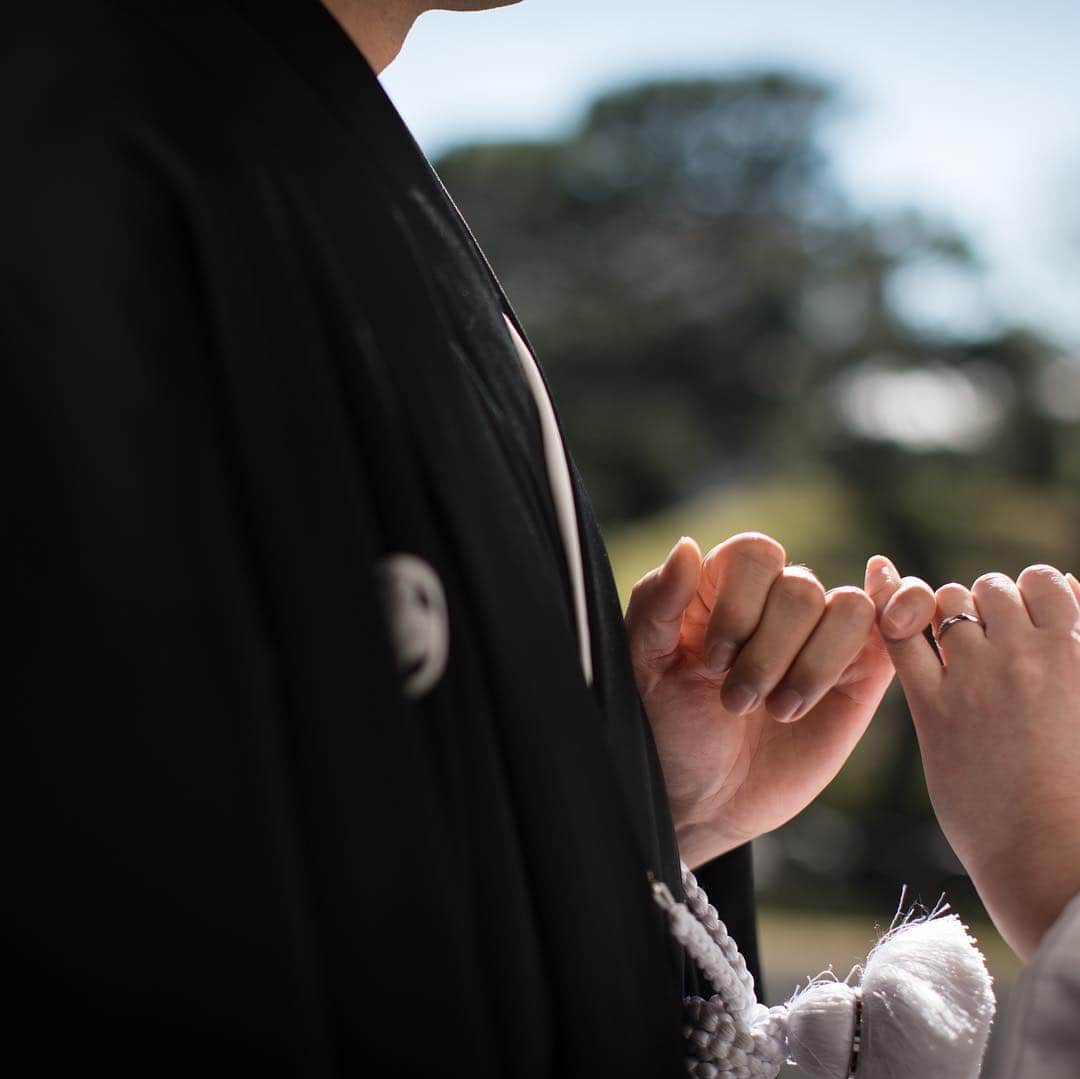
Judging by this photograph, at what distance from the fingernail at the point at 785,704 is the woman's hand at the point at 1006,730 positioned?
6 centimetres

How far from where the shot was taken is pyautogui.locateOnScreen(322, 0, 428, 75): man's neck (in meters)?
0.60

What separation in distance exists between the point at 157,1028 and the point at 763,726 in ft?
1.61

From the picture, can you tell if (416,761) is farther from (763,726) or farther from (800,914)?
(800,914)

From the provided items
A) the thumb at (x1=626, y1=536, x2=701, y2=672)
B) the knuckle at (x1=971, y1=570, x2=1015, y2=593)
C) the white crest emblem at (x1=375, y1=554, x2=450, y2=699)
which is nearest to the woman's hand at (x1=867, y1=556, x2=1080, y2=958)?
the knuckle at (x1=971, y1=570, x2=1015, y2=593)

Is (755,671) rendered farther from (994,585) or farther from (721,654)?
(994,585)

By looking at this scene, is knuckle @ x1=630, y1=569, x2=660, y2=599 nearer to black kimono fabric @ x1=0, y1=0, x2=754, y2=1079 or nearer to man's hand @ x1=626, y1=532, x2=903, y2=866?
man's hand @ x1=626, y1=532, x2=903, y2=866

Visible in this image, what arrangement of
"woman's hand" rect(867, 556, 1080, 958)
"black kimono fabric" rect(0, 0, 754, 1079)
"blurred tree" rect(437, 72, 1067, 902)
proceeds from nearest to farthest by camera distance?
"black kimono fabric" rect(0, 0, 754, 1079)
"woman's hand" rect(867, 556, 1080, 958)
"blurred tree" rect(437, 72, 1067, 902)

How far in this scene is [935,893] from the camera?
4.88 m

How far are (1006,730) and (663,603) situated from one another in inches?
7.4

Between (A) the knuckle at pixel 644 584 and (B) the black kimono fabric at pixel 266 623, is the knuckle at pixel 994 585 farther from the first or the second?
(B) the black kimono fabric at pixel 266 623

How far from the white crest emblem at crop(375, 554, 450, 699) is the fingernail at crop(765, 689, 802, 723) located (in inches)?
11.1

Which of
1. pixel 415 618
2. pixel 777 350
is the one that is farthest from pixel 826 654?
pixel 777 350

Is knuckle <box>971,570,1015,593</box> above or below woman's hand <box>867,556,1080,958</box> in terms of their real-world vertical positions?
above

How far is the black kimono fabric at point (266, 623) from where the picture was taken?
0.39 metres
